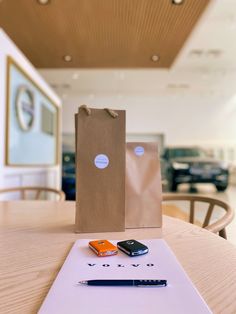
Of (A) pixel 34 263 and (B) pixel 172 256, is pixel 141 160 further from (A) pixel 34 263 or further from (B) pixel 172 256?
(A) pixel 34 263

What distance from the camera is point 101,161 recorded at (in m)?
0.79

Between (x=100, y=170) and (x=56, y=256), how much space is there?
0.28 metres

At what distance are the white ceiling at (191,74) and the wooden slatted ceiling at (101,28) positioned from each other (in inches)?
11.4

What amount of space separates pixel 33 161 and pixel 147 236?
8.53 feet

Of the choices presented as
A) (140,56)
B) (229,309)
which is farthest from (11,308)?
(140,56)

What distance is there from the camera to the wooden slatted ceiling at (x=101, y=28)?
2809 mm

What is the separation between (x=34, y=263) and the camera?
57cm

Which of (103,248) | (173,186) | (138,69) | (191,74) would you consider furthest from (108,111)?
(191,74)

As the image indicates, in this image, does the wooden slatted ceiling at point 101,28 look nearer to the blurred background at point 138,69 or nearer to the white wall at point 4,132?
the blurred background at point 138,69

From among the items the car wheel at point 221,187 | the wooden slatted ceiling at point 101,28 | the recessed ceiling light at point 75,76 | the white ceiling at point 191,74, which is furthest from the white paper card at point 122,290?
the car wheel at point 221,187

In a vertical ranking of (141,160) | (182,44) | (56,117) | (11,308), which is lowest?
(11,308)

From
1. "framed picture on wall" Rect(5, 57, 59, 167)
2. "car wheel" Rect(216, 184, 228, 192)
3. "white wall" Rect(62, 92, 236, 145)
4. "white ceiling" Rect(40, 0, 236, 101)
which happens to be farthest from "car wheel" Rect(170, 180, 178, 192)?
"framed picture on wall" Rect(5, 57, 59, 167)

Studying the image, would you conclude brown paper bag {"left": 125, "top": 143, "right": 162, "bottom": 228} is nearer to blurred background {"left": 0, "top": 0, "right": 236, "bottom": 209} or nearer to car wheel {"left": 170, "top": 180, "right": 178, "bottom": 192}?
blurred background {"left": 0, "top": 0, "right": 236, "bottom": 209}

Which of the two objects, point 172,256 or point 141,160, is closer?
point 172,256
